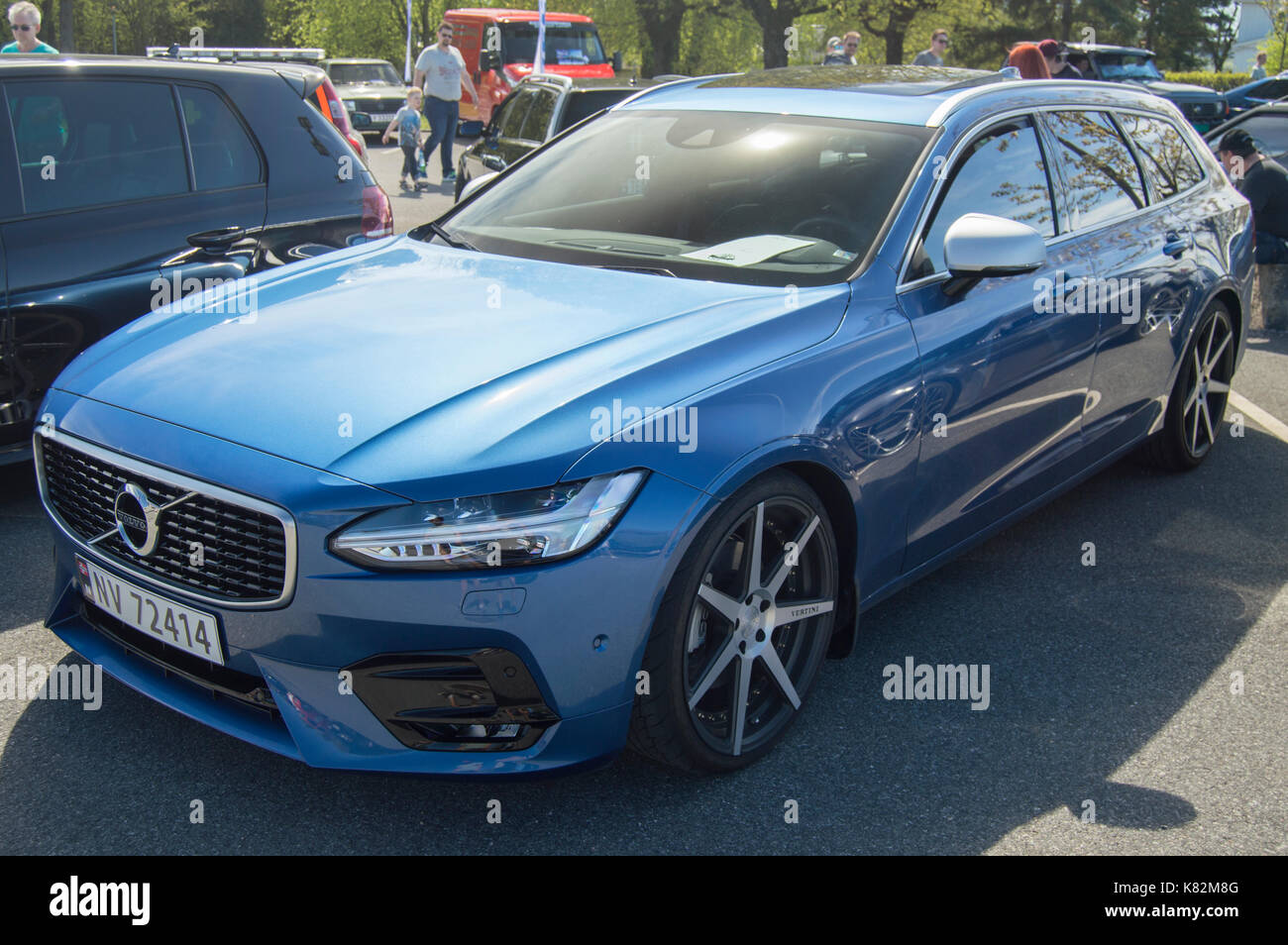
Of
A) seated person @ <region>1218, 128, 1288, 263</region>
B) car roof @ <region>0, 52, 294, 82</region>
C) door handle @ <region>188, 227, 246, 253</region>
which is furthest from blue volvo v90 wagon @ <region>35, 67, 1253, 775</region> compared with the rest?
seated person @ <region>1218, 128, 1288, 263</region>

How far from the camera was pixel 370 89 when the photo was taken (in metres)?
27.2

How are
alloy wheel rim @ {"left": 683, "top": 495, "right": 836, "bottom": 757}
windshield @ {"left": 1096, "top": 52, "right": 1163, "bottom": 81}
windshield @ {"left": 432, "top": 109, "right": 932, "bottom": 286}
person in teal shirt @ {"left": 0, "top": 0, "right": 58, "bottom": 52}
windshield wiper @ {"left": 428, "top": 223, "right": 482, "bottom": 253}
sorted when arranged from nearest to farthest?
1. alloy wheel rim @ {"left": 683, "top": 495, "right": 836, "bottom": 757}
2. windshield @ {"left": 432, "top": 109, "right": 932, "bottom": 286}
3. windshield wiper @ {"left": 428, "top": 223, "right": 482, "bottom": 253}
4. person in teal shirt @ {"left": 0, "top": 0, "right": 58, "bottom": 52}
5. windshield @ {"left": 1096, "top": 52, "right": 1163, "bottom": 81}

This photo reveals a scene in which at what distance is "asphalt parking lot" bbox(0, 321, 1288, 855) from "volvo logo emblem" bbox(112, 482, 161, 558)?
0.61m

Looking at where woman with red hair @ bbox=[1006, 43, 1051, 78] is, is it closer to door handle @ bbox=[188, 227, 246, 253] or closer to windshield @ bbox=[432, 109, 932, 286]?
windshield @ bbox=[432, 109, 932, 286]

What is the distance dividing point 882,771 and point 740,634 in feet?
1.77

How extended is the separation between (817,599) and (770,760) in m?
0.44

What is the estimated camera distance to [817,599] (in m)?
3.37

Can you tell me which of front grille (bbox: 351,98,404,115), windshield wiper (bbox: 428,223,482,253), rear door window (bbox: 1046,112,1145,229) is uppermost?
front grille (bbox: 351,98,404,115)

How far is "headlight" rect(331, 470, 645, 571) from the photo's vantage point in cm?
256

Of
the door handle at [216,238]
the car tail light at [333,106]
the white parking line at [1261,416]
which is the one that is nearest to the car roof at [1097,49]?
the white parking line at [1261,416]

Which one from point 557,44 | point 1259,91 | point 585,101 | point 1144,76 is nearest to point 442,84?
point 585,101

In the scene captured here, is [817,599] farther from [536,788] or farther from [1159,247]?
[1159,247]

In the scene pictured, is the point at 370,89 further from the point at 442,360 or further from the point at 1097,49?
the point at 442,360

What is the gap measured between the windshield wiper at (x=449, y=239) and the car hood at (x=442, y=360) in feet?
0.94
